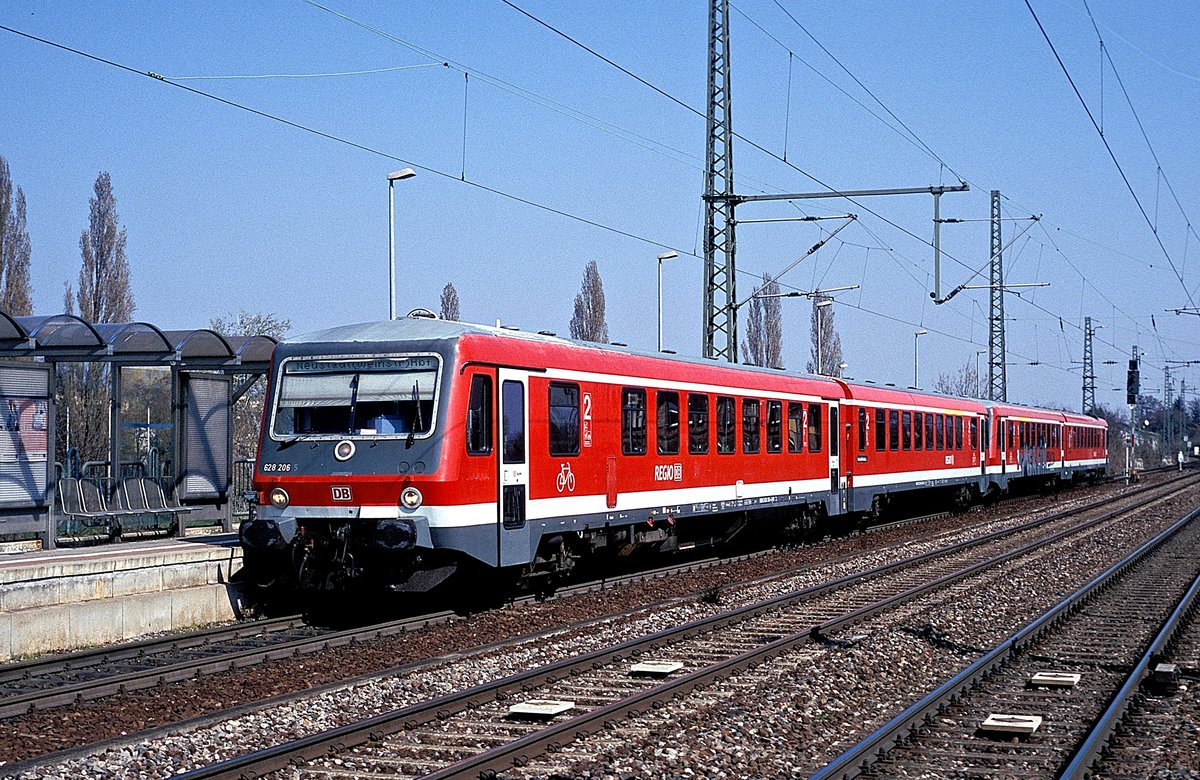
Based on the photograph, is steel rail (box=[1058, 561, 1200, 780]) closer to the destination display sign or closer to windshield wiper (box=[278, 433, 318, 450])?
the destination display sign

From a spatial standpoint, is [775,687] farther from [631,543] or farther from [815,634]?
[631,543]

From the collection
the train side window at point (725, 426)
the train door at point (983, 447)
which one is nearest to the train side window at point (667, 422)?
the train side window at point (725, 426)

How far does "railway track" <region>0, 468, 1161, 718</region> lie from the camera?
10016 millimetres

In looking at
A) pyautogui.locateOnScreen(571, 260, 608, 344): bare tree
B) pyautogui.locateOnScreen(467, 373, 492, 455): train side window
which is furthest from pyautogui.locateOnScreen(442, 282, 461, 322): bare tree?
pyautogui.locateOnScreen(467, 373, 492, 455): train side window

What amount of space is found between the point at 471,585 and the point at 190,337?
5.95 m

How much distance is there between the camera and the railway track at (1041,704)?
8078 millimetres

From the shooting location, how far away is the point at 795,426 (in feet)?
74.4

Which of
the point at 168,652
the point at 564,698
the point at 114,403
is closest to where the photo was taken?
the point at 564,698

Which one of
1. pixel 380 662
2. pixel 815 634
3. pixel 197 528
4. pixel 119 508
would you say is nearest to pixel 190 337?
pixel 119 508

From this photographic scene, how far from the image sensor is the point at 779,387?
22109mm

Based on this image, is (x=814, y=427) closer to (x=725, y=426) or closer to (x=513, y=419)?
(x=725, y=426)

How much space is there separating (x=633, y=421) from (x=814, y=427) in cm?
735

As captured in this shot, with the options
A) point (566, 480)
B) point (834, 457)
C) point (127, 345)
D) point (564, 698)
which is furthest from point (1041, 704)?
point (834, 457)

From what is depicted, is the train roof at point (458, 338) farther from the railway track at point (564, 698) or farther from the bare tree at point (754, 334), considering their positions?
the bare tree at point (754, 334)
